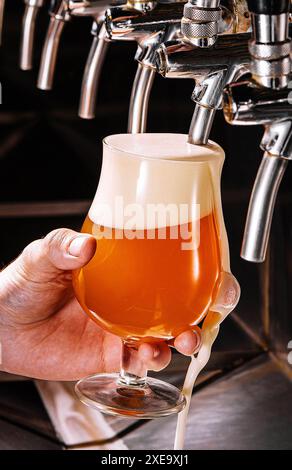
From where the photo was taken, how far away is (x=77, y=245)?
852 mm

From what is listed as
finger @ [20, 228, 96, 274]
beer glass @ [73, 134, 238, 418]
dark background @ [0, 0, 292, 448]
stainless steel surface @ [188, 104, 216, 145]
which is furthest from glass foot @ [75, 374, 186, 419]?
dark background @ [0, 0, 292, 448]

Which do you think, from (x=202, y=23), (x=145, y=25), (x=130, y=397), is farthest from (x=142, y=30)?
(x=130, y=397)

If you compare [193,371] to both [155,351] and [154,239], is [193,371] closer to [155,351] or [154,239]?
[155,351]

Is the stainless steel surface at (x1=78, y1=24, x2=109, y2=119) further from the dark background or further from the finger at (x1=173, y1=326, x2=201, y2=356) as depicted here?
the dark background

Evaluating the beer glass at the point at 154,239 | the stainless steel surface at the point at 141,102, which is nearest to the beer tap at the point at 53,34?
the stainless steel surface at the point at 141,102

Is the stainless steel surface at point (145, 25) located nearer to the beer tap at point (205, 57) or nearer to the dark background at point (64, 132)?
the beer tap at point (205, 57)

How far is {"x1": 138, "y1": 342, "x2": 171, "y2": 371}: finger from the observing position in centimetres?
89

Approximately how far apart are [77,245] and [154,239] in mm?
72

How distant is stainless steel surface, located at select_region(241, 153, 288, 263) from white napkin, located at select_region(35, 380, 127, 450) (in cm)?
85

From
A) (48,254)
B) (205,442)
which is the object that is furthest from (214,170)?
(205,442)

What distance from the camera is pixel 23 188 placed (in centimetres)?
231

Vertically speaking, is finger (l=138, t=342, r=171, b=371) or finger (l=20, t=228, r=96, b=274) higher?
finger (l=20, t=228, r=96, b=274)

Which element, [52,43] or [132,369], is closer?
[132,369]

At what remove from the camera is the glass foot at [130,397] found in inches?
34.3
